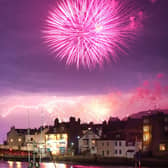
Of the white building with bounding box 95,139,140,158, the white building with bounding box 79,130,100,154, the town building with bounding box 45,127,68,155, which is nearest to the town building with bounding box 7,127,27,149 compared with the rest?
the town building with bounding box 45,127,68,155

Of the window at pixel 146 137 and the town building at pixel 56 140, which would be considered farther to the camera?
the town building at pixel 56 140

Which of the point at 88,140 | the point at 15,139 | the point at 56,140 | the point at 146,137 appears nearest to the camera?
the point at 146,137

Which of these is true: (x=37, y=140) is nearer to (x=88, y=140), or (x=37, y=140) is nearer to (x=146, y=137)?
(x=88, y=140)

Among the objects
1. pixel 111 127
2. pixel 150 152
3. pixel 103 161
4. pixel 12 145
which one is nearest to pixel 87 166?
pixel 103 161

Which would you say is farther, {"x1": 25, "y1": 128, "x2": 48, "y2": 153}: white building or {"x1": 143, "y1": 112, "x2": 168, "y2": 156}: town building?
{"x1": 25, "y1": 128, "x2": 48, "y2": 153}: white building

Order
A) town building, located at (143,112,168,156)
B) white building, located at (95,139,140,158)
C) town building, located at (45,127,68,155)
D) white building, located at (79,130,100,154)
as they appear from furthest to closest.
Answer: town building, located at (45,127,68,155) → white building, located at (79,130,100,154) → white building, located at (95,139,140,158) → town building, located at (143,112,168,156)

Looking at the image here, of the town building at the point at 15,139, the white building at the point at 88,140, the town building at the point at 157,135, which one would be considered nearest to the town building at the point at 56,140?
the white building at the point at 88,140

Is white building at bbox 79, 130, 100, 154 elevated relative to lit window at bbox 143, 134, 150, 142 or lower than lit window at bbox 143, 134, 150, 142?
lower

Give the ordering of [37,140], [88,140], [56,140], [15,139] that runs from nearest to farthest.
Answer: [88,140], [56,140], [37,140], [15,139]

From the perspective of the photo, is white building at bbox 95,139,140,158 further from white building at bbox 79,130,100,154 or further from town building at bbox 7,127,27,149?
town building at bbox 7,127,27,149

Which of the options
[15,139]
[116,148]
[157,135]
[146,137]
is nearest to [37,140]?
[15,139]

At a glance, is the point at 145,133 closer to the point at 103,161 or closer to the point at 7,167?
the point at 103,161

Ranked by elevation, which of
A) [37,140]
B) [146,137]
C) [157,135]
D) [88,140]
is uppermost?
[157,135]

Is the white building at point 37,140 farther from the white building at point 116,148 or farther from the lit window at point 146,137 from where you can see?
the lit window at point 146,137
